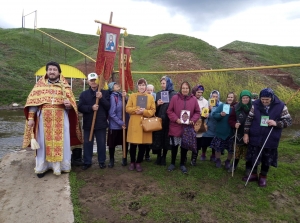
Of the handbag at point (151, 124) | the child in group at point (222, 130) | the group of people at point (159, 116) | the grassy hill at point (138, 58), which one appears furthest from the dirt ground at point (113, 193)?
the grassy hill at point (138, 58)

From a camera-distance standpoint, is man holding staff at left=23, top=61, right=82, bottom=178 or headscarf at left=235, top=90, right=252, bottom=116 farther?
headscarf at left=235, top=90, right=252, bottom=116

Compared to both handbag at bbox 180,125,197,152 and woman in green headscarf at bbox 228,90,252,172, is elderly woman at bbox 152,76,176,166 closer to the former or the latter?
handbag at bbox 180,125,197,152

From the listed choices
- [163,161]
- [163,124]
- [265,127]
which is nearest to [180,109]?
[163,124]

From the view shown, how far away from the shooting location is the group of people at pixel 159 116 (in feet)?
13.9

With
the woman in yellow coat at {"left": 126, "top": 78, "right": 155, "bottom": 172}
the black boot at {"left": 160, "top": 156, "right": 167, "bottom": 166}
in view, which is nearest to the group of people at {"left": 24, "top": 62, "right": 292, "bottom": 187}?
the woman in yellow coat at {"left": 126, "top": 78, "right": 155, "bottom": 172}

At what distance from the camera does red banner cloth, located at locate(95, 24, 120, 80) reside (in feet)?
15.4

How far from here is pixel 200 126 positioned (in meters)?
5.16

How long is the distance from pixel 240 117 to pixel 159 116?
1486 mm

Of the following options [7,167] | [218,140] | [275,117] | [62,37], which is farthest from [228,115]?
[62,37]

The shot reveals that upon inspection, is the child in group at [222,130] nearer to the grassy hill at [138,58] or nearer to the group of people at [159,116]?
the group of people at [159,116]

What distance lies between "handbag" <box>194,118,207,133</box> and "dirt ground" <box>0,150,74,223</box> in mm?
2570

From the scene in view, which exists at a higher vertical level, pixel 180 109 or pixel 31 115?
pixel 180 109

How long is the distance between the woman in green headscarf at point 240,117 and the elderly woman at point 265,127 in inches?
9.7

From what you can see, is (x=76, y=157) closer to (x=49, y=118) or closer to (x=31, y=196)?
(x=49, y=118)
